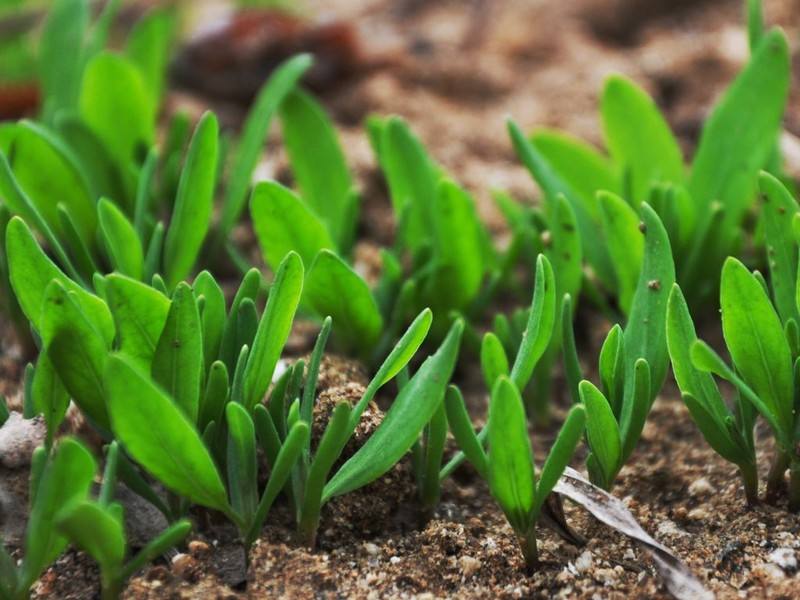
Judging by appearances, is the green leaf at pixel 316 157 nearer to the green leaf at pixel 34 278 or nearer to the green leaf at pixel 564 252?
the green leaf at pixel 564 252

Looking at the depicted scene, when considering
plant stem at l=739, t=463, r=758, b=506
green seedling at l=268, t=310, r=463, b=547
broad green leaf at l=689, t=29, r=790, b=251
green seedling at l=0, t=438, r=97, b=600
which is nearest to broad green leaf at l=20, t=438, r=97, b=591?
green seedling at l=0, t=438, r=97, b=600

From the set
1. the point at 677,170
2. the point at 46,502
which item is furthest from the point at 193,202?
the point at 677,170

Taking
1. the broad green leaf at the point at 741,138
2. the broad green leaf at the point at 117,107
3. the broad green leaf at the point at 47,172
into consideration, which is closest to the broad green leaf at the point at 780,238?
the broad green leaf at the point at 741,138

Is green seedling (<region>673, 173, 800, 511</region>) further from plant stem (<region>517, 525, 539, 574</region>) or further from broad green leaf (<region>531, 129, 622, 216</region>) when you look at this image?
broad green leaf (<region>531, 129, 622, 216</region>)

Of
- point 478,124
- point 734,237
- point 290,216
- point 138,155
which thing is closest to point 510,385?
point 290,216

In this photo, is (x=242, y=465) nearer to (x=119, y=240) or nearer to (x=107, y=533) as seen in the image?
(x=107, y=533)

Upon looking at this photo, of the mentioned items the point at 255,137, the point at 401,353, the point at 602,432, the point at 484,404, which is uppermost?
the point at 255,137
